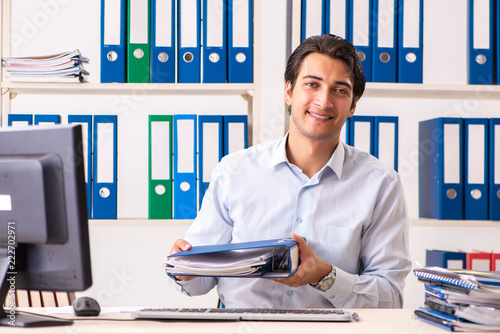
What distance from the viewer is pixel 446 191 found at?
195cm

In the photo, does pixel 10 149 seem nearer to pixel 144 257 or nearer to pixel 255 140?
pixel 255 140

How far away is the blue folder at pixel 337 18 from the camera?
→ 75.7 inches

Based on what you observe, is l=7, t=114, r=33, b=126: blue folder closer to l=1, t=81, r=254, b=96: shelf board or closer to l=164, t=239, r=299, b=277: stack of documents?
l=1, t=81, r=254, b=96: shelf board

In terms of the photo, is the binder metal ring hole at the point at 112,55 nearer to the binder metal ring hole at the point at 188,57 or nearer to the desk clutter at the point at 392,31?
the binder metal ring hole at the point at 188,57

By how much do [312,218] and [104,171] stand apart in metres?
0.83

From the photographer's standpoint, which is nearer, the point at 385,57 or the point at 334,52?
the point at 334,52

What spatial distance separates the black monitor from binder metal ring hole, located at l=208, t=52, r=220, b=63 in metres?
1.03

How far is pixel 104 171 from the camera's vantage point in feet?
6.42

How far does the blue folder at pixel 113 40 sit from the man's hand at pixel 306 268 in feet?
3.50

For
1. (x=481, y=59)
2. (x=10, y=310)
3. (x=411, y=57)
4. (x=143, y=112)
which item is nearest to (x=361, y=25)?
(x=411, y=57)

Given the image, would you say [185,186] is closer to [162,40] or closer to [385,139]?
[162,40]

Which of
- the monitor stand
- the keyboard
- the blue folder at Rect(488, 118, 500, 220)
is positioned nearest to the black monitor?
the monitor stand

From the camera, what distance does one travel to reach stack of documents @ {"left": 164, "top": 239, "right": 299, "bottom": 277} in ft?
3.68

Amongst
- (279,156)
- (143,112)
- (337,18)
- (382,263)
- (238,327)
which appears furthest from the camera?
(143,112)
